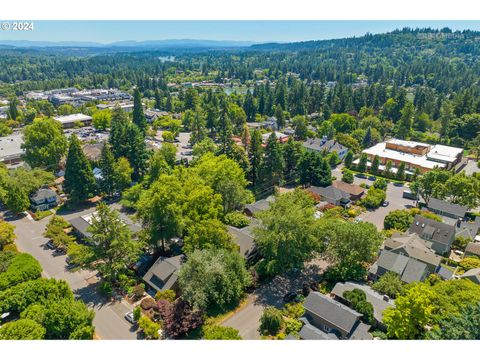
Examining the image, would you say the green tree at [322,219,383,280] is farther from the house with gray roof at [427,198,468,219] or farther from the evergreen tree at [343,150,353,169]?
the evergreen tree at [343,150,353,169]

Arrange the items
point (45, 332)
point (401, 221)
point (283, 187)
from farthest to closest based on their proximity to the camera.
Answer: point (283, 187) < point (401, 221) < point (45, 332)

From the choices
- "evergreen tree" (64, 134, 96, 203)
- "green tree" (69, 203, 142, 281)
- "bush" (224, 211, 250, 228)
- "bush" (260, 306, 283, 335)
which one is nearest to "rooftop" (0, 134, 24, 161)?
"evergreen tree" (64, 134, 96, 203)

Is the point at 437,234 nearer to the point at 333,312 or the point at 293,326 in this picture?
the point at 333,312

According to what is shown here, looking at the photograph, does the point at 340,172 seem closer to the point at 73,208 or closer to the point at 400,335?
the point at 400,335

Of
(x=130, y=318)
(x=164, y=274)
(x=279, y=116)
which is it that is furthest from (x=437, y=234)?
(x=279, y=116)

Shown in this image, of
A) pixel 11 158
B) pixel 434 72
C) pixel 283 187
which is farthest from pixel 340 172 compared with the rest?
pixel 434 72
